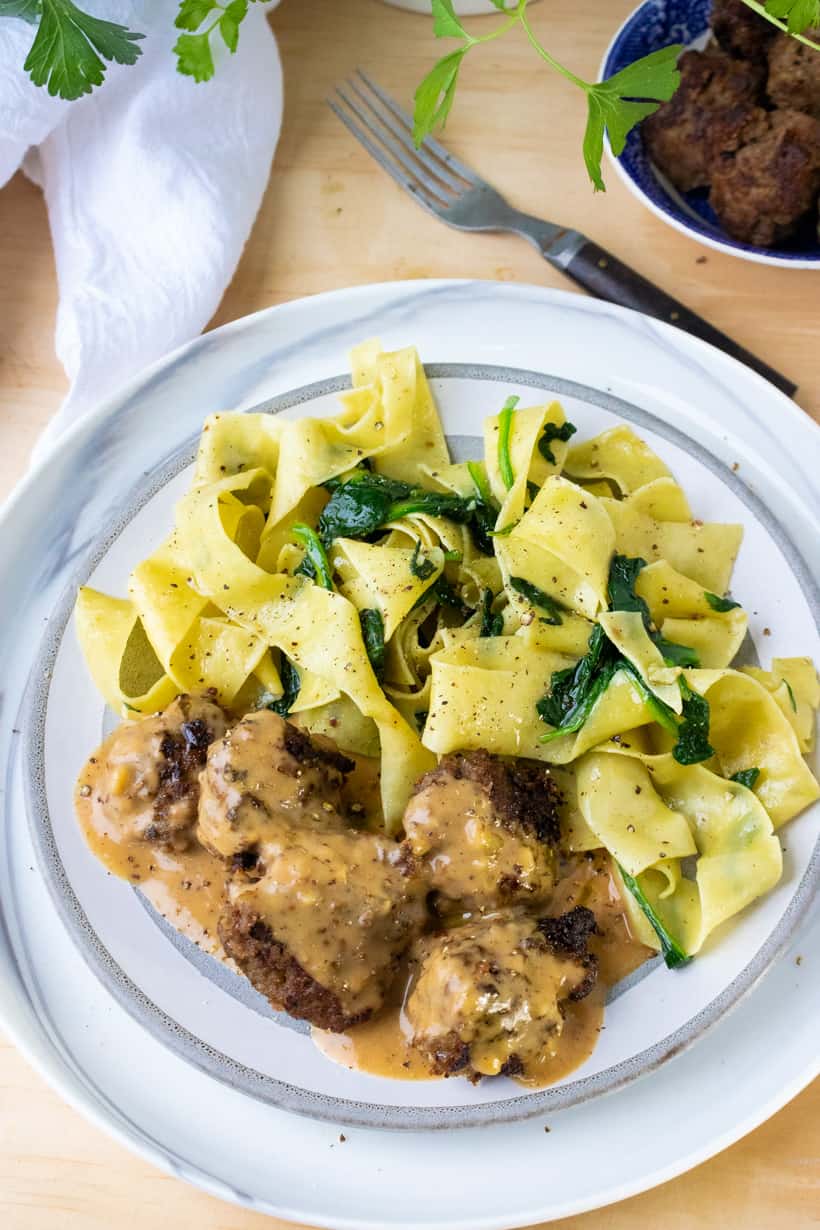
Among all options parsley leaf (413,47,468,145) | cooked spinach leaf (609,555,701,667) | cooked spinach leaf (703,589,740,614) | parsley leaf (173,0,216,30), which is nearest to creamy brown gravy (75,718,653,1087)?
cooked spinach leaf (609,555,701,667)

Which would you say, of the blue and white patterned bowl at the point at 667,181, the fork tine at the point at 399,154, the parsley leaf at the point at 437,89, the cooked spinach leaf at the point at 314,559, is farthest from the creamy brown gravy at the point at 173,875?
the blue and white patterned bowl at the point at 667,181

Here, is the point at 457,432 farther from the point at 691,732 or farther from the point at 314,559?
the point at 691,732

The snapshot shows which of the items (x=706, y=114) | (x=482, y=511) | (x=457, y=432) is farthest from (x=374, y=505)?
(x=706, y=114)

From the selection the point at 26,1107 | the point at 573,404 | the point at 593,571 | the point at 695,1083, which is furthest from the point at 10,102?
the point at 695,1083

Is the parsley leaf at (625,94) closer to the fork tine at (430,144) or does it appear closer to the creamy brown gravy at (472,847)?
the fork tine at (430,144)

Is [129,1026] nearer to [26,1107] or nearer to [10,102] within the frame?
[26,1107]

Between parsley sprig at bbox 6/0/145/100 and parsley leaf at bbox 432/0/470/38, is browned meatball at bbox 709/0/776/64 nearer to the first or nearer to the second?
parsley leaf at bbox 432/0/470/38
